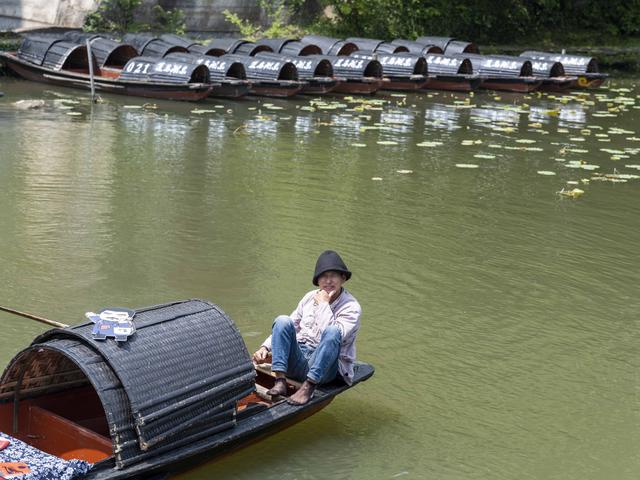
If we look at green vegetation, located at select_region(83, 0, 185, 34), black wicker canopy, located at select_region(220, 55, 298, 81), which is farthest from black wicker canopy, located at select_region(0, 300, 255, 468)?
green vegetation, located at select_region(83, 0, 185, 34)

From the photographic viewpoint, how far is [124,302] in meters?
8.45

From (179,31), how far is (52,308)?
69.3 feet

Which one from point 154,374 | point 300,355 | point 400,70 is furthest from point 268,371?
point 400,70

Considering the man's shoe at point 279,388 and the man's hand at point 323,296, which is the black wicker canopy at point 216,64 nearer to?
the man's hand at point 323,296

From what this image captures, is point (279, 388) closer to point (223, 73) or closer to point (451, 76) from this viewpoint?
point (223, 73)

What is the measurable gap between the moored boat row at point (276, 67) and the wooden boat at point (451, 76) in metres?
0.02

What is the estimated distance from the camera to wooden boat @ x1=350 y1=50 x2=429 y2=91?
23531 mm

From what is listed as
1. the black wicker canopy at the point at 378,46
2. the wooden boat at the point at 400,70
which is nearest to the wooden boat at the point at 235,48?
the wooden boat at the point at 400,70

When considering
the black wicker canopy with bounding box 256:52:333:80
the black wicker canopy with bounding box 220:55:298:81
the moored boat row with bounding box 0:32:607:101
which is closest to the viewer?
the moored boat row with bounding box 0:32:607:101

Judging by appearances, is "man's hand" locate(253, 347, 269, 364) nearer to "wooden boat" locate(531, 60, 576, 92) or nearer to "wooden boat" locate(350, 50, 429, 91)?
"wooden boat" locate(350, 50, 429, 91)

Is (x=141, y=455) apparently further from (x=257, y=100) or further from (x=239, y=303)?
(x=257, y=100)

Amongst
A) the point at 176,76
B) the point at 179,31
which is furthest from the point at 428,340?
the point at 179,31

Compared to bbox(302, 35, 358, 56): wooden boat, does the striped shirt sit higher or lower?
lower

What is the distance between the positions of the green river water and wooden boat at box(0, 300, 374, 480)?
0.44 metres
